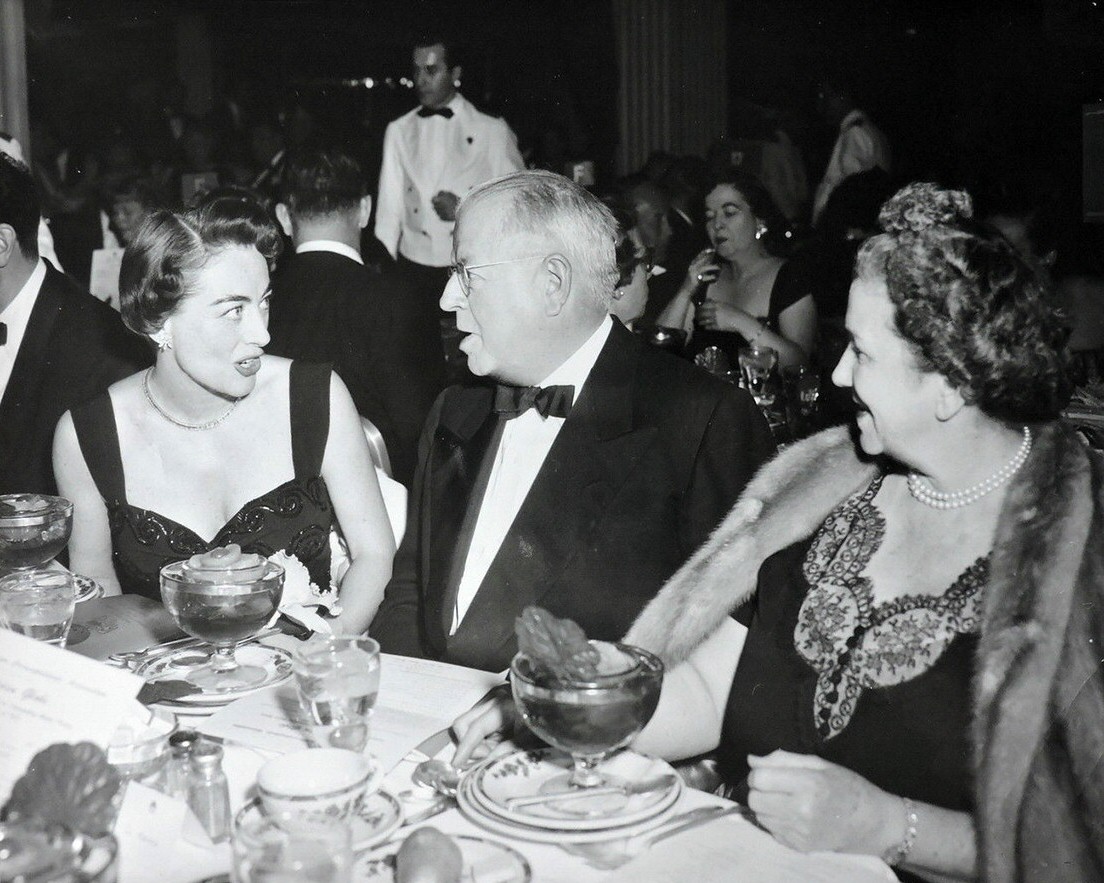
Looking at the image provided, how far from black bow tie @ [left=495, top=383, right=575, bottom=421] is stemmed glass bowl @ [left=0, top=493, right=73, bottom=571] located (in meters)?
0.87

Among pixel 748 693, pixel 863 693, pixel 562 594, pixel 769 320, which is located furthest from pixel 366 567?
pixel 769 320

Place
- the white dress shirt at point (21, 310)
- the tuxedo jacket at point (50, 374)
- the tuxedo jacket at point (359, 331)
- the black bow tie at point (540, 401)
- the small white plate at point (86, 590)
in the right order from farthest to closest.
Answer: the tuxedo jacket at point (359, 331) < the white dress shirt at point (21, 310) < the tuxedo jacket at point (50, 374) < the black bow tie at point (540, 401) < the small white plate at point (86, 590)

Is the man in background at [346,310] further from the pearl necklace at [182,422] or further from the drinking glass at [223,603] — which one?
the drinking glass at [223,603]

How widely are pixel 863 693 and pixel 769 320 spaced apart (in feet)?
13.0

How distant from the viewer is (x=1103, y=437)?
1735 millimetres

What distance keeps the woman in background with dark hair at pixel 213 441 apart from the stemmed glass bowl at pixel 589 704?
1.36 meters

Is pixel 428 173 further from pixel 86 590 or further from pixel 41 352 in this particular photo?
pixel 86 590

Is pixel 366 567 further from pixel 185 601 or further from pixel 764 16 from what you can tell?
pixel 764 16

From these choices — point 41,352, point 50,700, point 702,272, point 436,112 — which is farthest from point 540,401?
point 436,112

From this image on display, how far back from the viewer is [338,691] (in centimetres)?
137

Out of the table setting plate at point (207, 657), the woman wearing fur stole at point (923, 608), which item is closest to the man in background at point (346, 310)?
the table setting plate at point (207, 657)

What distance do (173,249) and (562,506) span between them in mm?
1104

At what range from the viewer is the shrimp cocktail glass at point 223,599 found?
5.50 ft

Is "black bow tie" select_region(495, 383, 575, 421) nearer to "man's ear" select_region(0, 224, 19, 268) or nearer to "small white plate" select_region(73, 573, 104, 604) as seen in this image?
"small white plate" select_region(73, 573, 104, 604)
